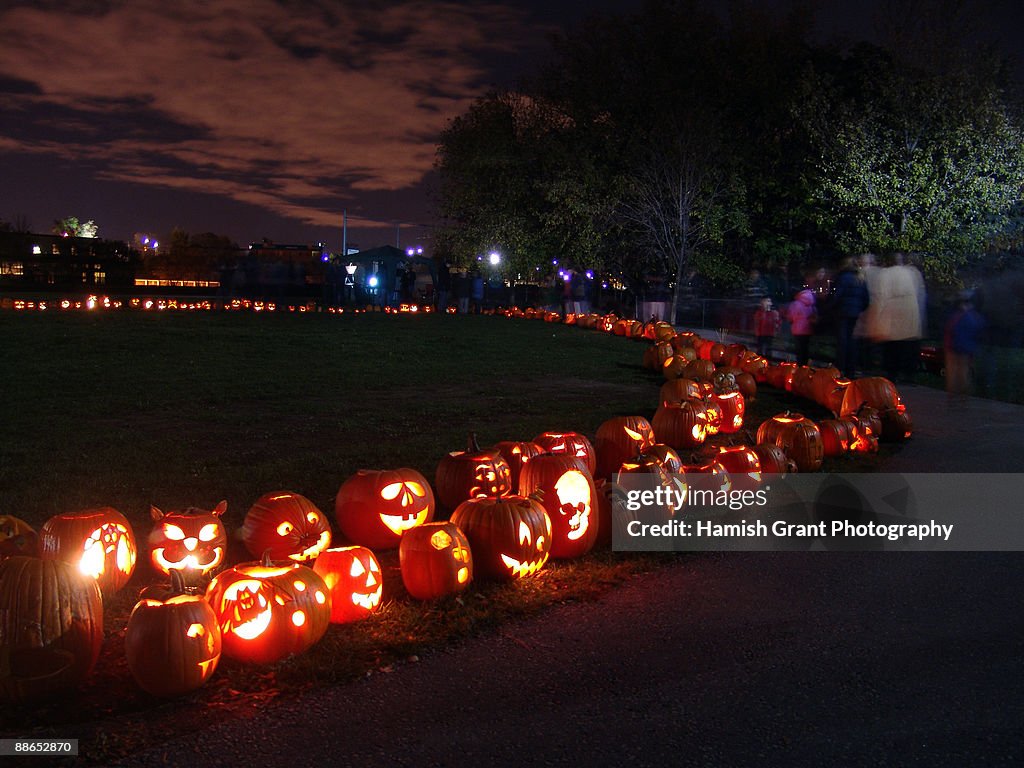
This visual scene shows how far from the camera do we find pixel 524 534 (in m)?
5.14

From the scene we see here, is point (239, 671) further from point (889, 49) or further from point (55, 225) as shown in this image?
point (55, 225)

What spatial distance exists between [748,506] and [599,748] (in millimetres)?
3683

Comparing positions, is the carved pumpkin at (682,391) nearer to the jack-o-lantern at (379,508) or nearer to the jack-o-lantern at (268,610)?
the jack-o-lantern at (379,508)

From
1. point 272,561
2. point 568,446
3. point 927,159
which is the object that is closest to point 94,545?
point 272,561

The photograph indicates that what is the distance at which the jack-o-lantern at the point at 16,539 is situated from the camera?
4457 mm

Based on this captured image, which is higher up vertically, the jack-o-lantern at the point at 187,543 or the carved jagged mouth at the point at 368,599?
the jack-o-lantern at the point at 187,543

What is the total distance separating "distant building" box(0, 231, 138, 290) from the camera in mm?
89562

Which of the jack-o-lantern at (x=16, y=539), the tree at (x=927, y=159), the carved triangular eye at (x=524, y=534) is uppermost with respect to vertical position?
the tree at (x=927, y=159)

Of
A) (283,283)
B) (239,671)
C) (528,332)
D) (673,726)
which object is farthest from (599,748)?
(283,283)

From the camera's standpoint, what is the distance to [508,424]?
10133mm

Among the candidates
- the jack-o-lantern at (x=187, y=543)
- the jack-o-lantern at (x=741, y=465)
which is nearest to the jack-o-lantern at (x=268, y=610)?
the jack-o-lantern at (x=187, y=543)

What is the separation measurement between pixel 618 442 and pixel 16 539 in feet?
15.8

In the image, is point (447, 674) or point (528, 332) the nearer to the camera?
point (447, 674)

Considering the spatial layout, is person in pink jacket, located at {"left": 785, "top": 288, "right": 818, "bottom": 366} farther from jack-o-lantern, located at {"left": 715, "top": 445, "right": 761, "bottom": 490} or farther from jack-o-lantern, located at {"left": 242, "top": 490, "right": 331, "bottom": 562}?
jack-o-lantern, located at {"left": 242, "top": 490, "right": 331, "bottom": 562}
